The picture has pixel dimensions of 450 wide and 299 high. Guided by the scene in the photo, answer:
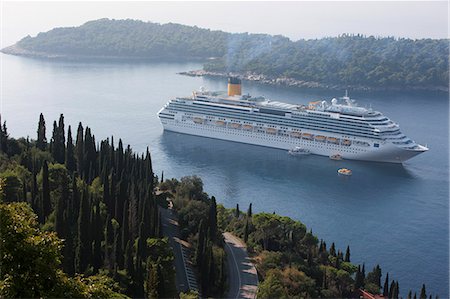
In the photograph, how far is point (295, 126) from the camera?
170ft

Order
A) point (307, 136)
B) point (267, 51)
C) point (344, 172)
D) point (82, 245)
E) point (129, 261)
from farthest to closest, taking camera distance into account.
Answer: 1. point (267, 51)
2. point (307, 136)
3. point (344, 172)
4. point (82, 245)
5. point (129, 261)

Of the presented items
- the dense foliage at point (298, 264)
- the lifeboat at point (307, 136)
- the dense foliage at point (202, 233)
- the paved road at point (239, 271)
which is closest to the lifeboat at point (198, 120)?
the lifeboat at point (307, 136)

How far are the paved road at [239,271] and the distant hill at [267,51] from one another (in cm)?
7599

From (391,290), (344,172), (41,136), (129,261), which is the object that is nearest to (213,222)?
(129,261)

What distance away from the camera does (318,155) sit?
165ft

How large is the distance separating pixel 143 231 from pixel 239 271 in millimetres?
5186

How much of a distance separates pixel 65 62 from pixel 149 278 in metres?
99.7

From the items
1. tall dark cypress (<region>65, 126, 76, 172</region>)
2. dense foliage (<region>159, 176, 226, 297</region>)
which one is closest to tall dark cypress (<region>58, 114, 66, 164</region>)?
tall dark cypress (<region>65, 126, 76, 172</region>)

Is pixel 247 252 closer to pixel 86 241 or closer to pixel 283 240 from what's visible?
pixel 283 240

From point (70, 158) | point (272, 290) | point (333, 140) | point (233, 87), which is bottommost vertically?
point (272, 290)

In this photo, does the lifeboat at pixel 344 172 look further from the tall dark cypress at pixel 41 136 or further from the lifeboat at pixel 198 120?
the tall dark cypress at pixel 41 136

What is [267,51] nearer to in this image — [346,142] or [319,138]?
[319,138]

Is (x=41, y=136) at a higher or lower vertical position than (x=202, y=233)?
higher

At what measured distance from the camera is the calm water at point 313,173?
31439mm
